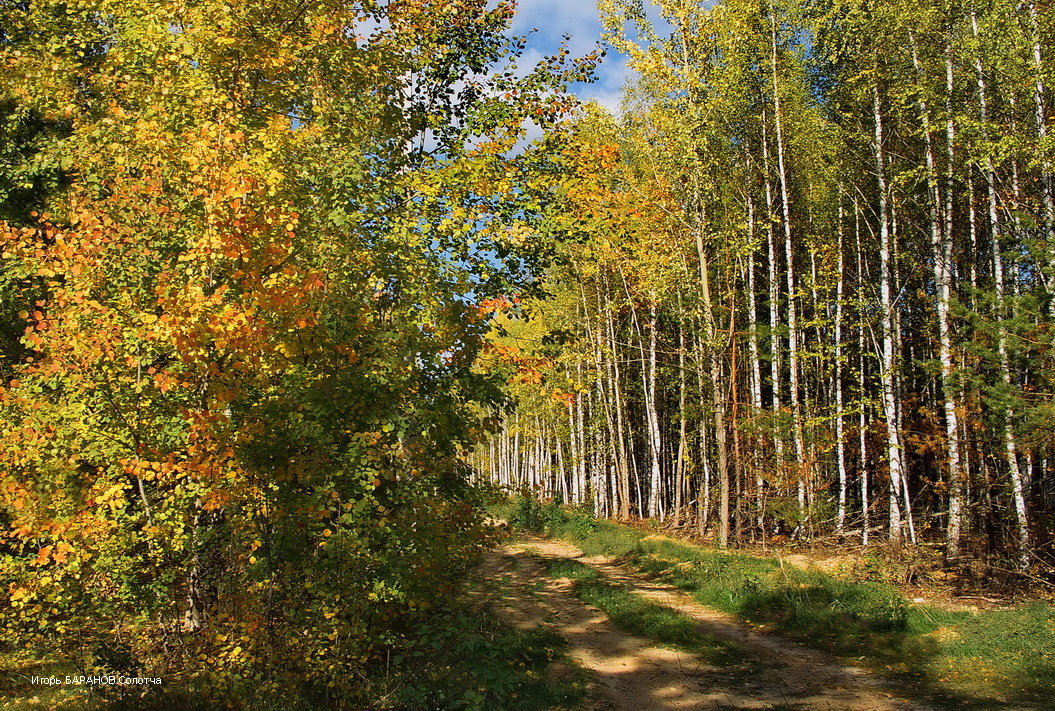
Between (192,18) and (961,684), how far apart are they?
39.3ft

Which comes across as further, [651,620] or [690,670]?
[651,620]

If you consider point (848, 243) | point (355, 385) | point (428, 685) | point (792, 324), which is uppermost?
point (848, 243)

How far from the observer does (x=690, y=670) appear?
28.8 feet

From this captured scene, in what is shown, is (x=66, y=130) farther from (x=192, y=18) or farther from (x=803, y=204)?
(x=803, y=204)

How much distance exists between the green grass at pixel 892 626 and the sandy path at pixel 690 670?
0.54 m

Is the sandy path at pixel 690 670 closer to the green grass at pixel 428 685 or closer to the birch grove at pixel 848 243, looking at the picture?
the green grass at pixel 428 685

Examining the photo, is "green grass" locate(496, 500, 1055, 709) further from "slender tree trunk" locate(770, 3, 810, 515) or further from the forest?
"slender tree trunk" locate(770, 3, 810, 515)

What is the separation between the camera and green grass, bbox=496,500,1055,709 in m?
7.66

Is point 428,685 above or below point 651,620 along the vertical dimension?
above

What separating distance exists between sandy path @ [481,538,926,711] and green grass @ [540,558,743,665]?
0.68ft

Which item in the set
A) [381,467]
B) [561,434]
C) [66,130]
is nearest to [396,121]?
[381,467]

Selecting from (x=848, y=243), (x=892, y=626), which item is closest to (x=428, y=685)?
(x=892, y=626)

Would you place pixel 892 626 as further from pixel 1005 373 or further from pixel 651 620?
pixel 1005 373

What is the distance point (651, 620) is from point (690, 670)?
2.12 m
